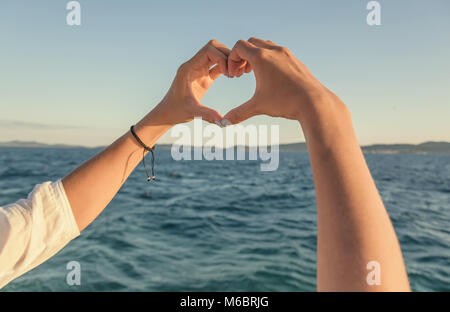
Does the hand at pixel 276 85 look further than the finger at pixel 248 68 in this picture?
No

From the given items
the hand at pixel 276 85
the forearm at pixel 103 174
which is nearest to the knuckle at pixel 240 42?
the hand at pixel 276 85

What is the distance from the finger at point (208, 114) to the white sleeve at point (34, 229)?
0.62m

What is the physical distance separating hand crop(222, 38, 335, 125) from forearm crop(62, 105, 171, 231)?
42 cm

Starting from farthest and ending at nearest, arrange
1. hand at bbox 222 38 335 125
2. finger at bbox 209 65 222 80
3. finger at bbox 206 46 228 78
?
1. finger at bbox 209 65 222 80
2. finger at bbox 206 46 228 78
3. hand at bbox 222 38 335 125

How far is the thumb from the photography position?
1.29m

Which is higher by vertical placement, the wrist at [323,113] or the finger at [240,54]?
the finger at [240,54]

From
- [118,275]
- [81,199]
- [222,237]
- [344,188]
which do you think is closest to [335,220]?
[344,188]

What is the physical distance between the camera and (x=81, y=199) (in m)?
1.28

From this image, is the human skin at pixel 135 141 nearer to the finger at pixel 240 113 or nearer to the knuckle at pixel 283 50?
the finger at pixel 240 113

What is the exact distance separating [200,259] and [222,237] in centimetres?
158

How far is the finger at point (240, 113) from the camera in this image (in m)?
1.14

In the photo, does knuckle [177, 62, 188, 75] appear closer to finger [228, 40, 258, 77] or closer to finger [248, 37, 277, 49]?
finger [228, 40, 258, 77]

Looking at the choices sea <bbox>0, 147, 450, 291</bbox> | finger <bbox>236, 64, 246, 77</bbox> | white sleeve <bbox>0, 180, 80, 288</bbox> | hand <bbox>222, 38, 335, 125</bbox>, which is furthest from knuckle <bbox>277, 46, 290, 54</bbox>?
sea <bbox>0, 147, 450, 291</bbox>
